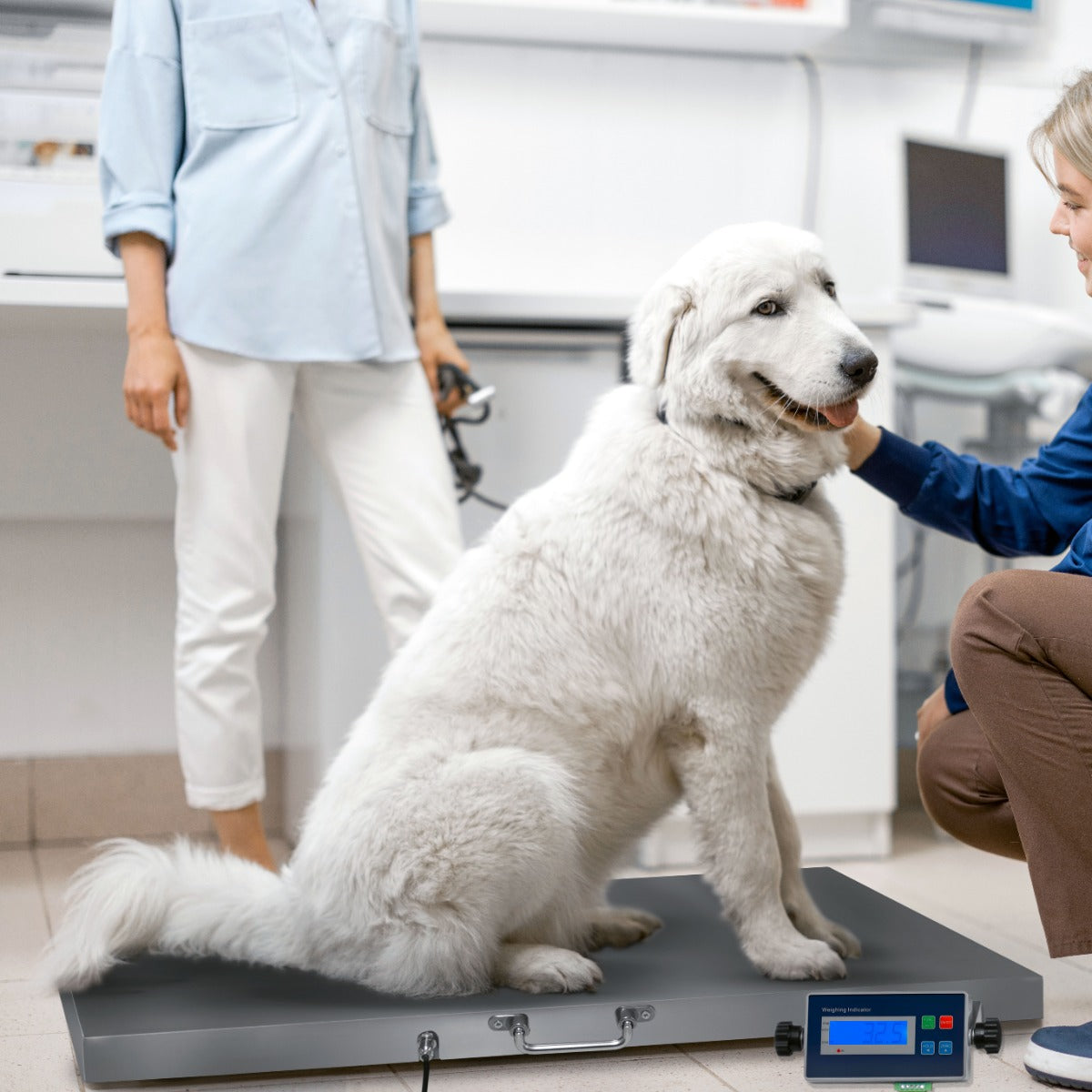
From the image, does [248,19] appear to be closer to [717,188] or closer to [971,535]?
[971,535]

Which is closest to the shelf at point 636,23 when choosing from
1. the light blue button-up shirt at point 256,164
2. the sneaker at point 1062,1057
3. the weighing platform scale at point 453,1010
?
the light blue button-up shirt at point 256,164

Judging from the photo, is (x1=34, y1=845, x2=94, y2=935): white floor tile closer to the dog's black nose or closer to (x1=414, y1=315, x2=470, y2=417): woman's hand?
(x1=414, y1=315, x2=470, y2=417): woman's hand

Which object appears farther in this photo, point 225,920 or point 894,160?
point 894,160

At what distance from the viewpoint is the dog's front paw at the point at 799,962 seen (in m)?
1.51

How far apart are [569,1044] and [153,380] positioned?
104 cm

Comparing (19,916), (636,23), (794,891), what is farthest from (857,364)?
(636,23)

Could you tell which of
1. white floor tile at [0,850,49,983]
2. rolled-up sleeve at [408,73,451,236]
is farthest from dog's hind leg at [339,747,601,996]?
rolled-up sleeve at [408,73,451,236]

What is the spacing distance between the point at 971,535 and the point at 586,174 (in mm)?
1830

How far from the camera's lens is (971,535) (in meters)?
1.73

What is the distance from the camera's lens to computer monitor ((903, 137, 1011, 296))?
128 inches

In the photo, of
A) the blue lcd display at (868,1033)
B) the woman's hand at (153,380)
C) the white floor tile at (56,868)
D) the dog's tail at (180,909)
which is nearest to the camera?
the blue lcd display at (868,1033)

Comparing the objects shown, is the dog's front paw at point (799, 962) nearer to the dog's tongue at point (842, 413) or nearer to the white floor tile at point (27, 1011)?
the dog's tongue at point (842, 413)

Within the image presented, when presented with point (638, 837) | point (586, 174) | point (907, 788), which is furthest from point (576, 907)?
point (586, 174)

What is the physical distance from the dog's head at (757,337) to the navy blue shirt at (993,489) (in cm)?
19
